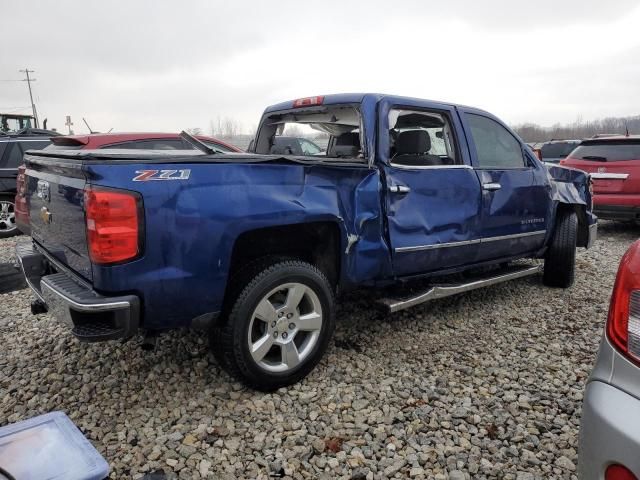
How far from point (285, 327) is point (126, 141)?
202 inches

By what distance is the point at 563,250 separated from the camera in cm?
484

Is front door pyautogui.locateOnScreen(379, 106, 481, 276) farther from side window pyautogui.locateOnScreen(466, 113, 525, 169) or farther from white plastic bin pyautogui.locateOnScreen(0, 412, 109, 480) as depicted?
white plastic bin pyautogui.locateOnScreen(0, 412, 109, 480)

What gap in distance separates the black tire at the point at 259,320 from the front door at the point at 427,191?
71cm

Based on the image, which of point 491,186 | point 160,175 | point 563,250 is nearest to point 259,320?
point 160,175

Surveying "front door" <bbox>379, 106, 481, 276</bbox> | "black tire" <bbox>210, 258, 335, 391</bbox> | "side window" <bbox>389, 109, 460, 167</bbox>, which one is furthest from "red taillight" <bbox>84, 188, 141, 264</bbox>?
"side window" <bbox>389, 109, 460, 167</bbox>

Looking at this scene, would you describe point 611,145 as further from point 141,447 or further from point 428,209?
point 141,447

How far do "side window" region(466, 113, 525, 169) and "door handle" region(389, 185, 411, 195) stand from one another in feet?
3.28

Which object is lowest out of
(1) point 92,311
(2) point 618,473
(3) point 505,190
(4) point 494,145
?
(2) point 618,473

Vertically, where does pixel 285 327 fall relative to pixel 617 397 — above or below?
below

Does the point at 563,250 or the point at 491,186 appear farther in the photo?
the point at 563,250

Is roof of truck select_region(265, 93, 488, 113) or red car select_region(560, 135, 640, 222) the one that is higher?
roof of truck select_region(265, 93, 488, 113)

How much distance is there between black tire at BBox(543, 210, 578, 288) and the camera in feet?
15.8

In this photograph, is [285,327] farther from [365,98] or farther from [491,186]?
[491,186]

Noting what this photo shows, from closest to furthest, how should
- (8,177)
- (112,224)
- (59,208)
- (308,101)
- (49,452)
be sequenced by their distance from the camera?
(49,452)
(112,224)
(59,208)
(308,101)
(8,177)
